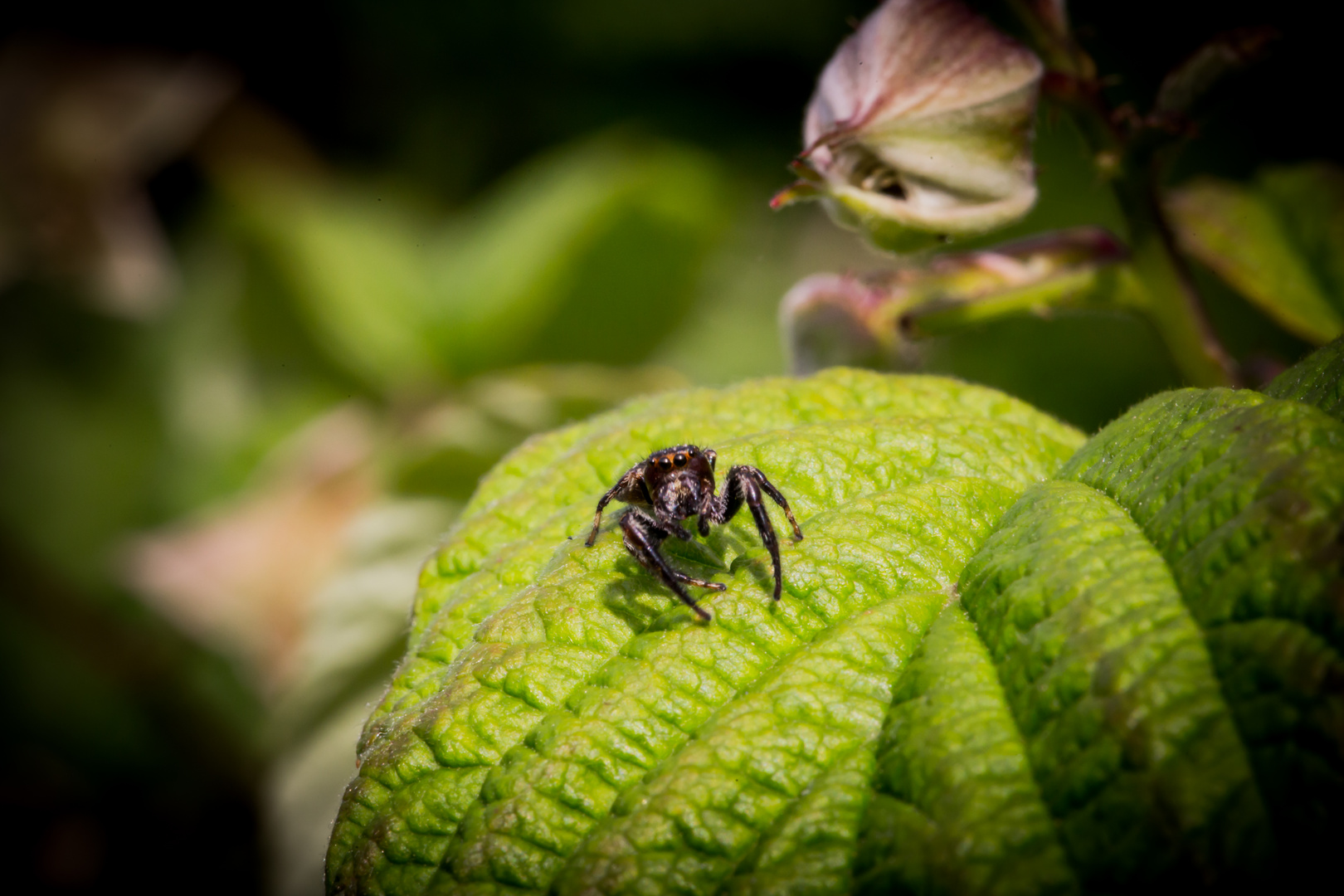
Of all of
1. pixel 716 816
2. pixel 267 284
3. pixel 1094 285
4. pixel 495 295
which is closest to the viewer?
pixel 716 816

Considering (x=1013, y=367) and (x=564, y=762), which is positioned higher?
(x=1013, y=367)

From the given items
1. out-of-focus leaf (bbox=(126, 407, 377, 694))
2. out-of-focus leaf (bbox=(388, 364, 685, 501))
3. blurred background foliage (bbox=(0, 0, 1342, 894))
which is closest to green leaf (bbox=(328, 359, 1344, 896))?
out-of-focus leaf (bbox=(388, 364, 685, 501))

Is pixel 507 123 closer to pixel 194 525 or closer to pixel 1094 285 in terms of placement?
pixel 194 525

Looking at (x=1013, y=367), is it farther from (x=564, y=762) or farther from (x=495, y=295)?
(x=564, y=762)

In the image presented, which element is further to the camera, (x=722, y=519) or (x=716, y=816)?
(x=722, y=519)

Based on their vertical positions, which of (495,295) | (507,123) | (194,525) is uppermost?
(507,123)

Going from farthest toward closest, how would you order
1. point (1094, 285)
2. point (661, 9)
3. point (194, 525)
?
point (661, 9) < point (194, 525) < point (1094, 285)

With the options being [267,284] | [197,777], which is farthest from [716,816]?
[267,284]

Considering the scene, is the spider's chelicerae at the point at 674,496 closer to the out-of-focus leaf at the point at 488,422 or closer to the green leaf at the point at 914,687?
the green leaf at the point at 914,687

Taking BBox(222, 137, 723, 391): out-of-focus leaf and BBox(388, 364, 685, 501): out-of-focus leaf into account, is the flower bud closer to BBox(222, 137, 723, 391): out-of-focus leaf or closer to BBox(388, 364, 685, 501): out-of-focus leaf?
BBox(388, 364, 685, 501): out-of-focus leaf
